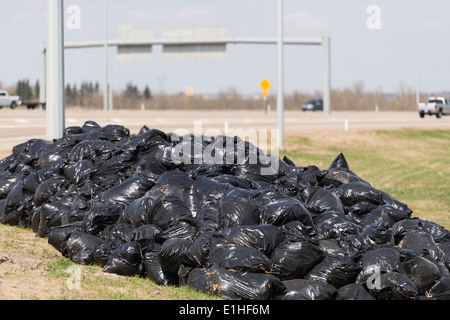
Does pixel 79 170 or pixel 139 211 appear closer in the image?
pixel 139 211

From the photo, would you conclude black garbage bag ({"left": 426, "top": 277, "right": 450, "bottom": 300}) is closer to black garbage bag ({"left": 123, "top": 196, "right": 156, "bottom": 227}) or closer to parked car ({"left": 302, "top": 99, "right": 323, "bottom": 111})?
black garbage bag ({"left": 123, "top": 196, "right": 156, "bottom": 227})

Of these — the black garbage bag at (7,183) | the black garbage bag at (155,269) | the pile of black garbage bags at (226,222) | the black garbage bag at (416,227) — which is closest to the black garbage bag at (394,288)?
the pile of black garbage bags at (226,222)

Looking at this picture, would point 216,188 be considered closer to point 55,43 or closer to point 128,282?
point 128,282

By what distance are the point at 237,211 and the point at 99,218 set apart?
5.91ft

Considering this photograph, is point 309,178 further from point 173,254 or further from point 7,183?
point 7,183

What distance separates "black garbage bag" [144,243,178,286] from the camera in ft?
22.4

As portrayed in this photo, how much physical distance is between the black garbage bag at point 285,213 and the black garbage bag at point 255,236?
325mm

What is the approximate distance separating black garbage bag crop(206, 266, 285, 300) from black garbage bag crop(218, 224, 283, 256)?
40 centimetres

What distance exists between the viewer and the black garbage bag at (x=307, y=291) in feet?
20.1

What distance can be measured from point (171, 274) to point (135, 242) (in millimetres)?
559

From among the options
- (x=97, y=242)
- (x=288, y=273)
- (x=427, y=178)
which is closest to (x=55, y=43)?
(x=97, y=242)

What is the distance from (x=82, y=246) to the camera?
24.7ft

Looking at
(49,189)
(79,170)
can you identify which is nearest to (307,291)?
(79,170)

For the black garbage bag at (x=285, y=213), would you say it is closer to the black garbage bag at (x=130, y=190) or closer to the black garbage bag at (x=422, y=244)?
the black garbage bag at (x=422, y=244)
